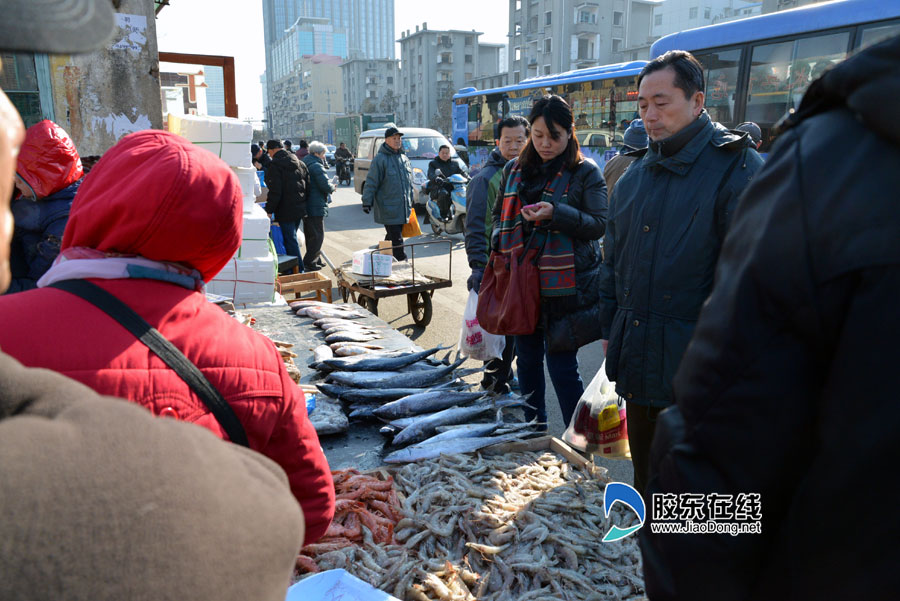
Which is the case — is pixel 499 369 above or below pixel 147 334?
below

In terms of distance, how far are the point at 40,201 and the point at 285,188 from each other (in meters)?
6.32

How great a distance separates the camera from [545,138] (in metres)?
3.82

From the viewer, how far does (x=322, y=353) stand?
481 cm

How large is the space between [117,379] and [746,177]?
249cm

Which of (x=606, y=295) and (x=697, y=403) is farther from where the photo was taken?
(x=606, y=295)

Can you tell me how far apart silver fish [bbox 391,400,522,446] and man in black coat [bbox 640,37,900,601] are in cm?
253

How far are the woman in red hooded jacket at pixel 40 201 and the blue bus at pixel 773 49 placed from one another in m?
8.77

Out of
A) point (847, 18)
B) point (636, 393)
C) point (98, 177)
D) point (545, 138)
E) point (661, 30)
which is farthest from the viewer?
point (661, 30)

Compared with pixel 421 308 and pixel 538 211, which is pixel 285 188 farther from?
pixel 538 211

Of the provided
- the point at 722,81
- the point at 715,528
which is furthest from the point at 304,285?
the point at 722,81

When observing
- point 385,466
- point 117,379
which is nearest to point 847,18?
point 385,466

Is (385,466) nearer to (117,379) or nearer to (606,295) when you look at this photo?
(606,295)

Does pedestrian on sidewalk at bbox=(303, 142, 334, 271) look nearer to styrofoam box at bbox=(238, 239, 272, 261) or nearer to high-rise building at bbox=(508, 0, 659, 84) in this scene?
styrofoam box at bbox=(238, 239, 272, 261)

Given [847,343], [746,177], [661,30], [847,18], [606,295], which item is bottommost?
[606,295]
